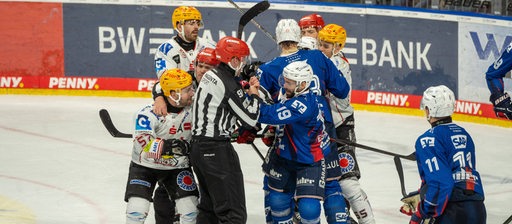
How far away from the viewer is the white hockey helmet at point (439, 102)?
6.26m

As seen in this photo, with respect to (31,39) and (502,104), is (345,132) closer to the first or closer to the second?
(502,104)

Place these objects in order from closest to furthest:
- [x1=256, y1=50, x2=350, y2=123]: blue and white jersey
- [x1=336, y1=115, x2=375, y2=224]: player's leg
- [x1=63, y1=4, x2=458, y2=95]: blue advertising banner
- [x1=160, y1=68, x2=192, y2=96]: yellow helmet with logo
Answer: [x1=160, y1=68, x2=192, y2=96]: yellow helmet with logo < [x1=256, y1=50, x2=350, y2=123]: blue and white jersey < [x1=336, y1=115, x2=375, y2=224]: player's leg < [x1=63, y1=4, x2=458, y2=95]: blue advertising banner

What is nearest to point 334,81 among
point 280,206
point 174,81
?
point 280,206

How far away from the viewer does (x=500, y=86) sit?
8.53 metres

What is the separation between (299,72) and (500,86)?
7.32ft

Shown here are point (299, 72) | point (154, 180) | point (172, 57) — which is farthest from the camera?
point (172, 57)

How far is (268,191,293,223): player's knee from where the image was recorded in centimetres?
743

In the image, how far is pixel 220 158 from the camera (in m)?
7.20

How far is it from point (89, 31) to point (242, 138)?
7546 millimetres

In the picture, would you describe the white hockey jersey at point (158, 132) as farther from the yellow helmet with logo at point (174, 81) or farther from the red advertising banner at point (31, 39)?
the red advertising banner at point (31, 39)

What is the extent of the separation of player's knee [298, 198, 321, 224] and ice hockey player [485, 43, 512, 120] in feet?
6.60

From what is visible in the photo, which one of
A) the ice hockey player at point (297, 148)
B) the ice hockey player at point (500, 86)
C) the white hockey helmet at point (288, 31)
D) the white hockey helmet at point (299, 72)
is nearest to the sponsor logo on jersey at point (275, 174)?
the ice hockey player at point (297, 148)

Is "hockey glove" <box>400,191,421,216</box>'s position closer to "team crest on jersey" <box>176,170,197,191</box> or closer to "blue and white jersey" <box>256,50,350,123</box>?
"blue and white jersey" <box>256,50,350,123</box>

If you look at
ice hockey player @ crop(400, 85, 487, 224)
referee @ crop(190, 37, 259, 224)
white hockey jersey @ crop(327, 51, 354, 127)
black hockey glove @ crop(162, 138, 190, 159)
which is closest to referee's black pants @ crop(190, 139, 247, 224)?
referee @ crop(190, 37, 259, 224)
